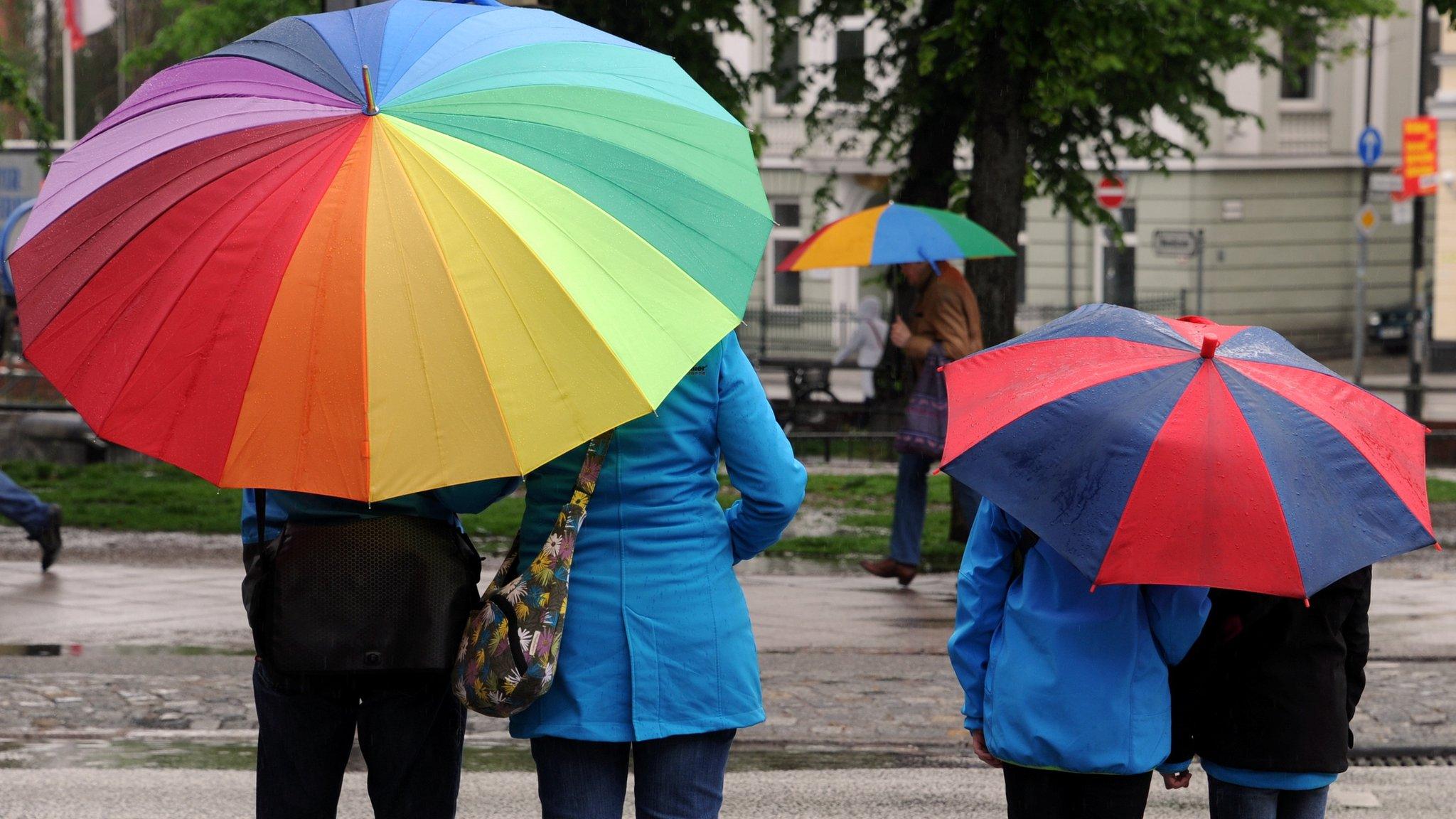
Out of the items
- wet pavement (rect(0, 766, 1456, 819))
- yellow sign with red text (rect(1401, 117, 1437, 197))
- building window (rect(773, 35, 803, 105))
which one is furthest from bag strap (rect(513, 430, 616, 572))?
yellow sign with red text (rect(1401, 117, 1437, 197))

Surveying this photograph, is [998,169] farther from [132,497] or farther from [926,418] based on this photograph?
[132,497]

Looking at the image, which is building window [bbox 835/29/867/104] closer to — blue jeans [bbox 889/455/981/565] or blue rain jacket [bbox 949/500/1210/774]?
blue jeans [bbox 889/455/981/565]

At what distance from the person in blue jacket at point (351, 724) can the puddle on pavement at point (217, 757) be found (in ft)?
8.88

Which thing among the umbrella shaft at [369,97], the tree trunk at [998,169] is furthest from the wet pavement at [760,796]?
the tree trunk at [998,169]

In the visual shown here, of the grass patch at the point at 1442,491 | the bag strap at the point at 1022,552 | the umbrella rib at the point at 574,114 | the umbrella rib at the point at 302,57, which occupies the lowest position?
the grass patch at the point at 1442,491

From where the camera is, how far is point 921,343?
980 cm

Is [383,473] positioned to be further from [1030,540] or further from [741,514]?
[1030,540]

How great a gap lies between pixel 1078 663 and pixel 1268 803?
575mm

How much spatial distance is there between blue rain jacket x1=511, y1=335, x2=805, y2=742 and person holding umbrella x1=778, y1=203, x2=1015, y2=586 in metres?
6.09

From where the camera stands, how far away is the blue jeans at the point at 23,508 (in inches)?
391

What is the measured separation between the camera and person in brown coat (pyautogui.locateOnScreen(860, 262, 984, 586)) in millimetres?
9680

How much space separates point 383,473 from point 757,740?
4.01m

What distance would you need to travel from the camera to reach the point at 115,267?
3.14 meters

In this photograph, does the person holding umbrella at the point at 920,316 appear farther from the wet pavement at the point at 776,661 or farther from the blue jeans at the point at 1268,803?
the blue jeans at the point at 1268,803
